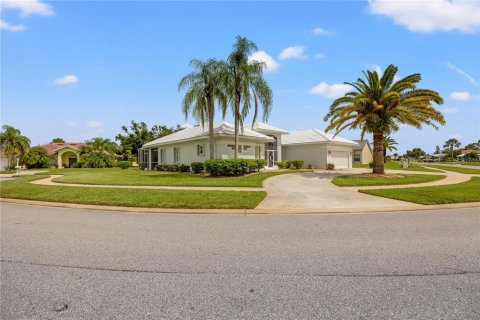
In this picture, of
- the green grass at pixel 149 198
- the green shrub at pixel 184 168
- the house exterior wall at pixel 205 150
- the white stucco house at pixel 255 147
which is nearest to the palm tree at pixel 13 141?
the white stucco house at pixel 255 147

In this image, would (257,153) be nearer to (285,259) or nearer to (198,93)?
(198,93)

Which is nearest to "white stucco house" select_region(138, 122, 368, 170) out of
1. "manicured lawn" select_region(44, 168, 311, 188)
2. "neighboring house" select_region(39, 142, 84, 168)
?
"manicured lawn" select_region(44, 168, 311, 188)

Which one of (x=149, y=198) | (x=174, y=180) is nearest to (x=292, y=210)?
(x=149, y=198)

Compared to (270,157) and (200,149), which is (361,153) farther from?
(200,149)

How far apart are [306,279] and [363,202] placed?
7520mm

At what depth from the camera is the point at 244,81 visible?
66.0 ft

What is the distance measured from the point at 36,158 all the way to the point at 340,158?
43035mm

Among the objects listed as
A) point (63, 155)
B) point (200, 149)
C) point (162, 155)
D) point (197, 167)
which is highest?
point (63, 155)

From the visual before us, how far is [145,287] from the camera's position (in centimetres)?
352

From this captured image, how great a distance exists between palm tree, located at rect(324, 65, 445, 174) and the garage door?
39.2ft

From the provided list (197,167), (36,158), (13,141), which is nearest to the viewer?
(197,167)

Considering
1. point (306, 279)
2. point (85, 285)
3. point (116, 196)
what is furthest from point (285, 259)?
point (116, 196)

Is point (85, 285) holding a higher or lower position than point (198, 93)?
lower

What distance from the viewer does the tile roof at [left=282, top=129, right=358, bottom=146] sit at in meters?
31.7
